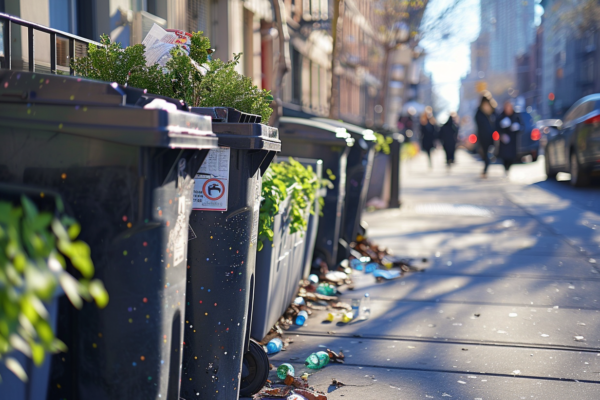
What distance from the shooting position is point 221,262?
2.87 metres

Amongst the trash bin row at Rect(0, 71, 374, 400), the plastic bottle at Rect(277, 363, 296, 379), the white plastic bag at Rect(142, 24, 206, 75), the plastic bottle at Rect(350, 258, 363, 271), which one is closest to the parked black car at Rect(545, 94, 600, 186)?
the plastic bottle at Rect(350, 258, 363, 271)

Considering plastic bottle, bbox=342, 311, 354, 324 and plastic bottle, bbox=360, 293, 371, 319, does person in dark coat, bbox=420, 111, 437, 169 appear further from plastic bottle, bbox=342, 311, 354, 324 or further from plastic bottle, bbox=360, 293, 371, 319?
plastic bottle, bbox=342, 311, 354, 324

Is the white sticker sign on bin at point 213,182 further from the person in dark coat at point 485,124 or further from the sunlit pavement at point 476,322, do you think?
the person in dark coat at point 485,124

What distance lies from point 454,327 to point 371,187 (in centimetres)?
660

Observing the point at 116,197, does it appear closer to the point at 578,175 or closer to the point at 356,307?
the point at 356,307

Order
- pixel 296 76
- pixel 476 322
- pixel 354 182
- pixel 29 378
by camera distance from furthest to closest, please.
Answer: pixel 296 76, pixel 354 182, pixel 476 322, pixel 29 378

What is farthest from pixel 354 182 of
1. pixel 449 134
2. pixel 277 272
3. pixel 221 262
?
pixel 449 134

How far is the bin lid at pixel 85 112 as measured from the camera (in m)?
2.12

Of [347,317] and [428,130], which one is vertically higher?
[428,130]

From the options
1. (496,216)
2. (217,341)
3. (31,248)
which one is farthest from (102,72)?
(496,216)

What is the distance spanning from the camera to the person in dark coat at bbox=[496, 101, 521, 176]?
17938 mm

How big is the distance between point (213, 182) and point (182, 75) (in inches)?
19.7

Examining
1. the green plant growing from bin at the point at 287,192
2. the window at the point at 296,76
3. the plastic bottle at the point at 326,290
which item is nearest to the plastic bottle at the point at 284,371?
the green plant growing from bin at the point at 287,192

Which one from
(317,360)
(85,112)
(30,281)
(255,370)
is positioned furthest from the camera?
(317,360)
